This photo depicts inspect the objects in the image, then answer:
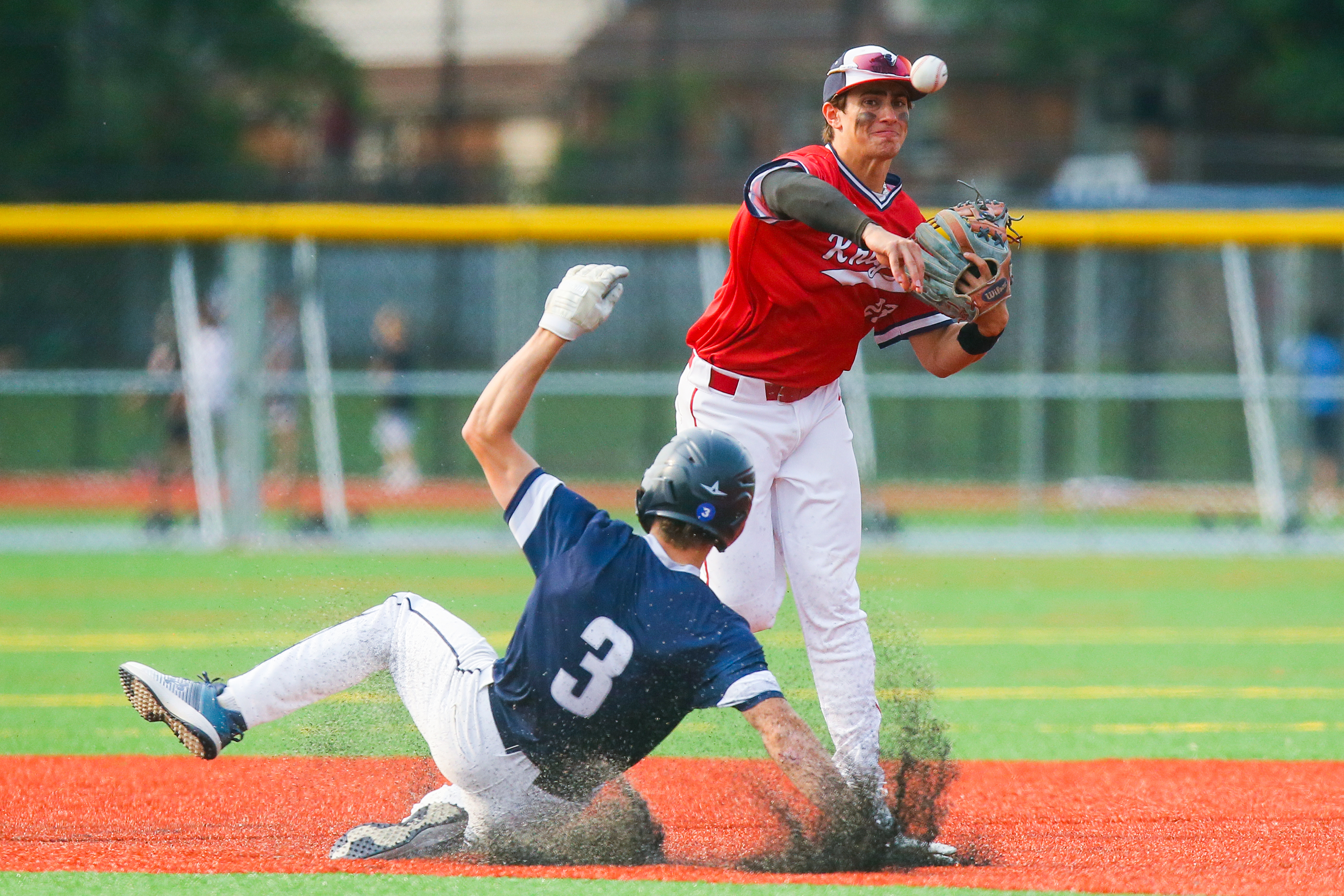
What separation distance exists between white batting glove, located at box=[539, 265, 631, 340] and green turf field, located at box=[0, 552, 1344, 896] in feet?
3.84

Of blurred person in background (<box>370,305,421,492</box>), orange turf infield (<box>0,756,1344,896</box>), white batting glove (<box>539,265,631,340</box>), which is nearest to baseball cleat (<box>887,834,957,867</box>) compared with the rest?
orange turf infield (<box>0,756,1344,896</box>)

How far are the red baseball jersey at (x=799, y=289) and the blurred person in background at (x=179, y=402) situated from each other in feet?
28.9

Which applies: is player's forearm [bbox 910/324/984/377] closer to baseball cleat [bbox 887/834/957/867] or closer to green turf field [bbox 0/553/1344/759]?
green turf field [bbox 0/553/1344/759]

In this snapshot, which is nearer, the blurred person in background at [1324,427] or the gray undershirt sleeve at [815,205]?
the gray undershirt sleeve at [815,205]

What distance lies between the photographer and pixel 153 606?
9.54 meters

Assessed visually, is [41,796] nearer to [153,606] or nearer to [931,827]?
[931,827]

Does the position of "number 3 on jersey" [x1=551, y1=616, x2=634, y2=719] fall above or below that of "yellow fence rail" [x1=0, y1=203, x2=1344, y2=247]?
below

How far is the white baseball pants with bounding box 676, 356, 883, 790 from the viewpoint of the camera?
434cm

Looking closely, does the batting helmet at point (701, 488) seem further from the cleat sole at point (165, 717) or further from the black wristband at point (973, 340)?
the cleat sole at point (165, 717)

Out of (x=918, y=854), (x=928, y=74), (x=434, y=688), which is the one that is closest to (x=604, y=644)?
(x=434, y=688)

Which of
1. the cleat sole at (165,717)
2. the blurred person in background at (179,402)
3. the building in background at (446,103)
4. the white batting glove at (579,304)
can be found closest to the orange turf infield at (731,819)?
the cleat sole at (165,717)

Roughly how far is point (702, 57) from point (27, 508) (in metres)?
13.6

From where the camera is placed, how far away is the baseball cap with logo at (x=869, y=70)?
4297 millimetres

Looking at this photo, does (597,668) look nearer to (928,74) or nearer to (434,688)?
(434,688)
